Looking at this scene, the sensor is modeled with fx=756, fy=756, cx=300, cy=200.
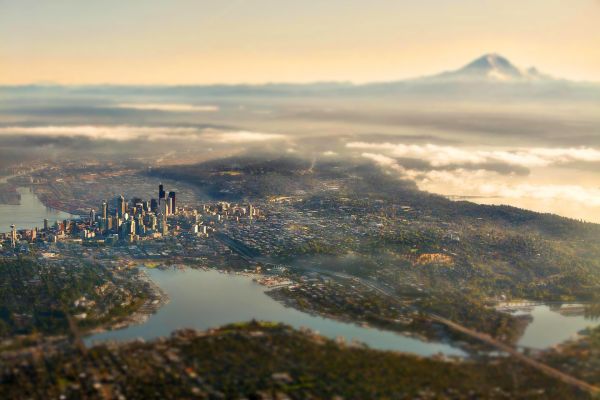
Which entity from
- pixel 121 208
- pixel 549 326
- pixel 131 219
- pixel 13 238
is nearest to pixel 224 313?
pixel 549 326

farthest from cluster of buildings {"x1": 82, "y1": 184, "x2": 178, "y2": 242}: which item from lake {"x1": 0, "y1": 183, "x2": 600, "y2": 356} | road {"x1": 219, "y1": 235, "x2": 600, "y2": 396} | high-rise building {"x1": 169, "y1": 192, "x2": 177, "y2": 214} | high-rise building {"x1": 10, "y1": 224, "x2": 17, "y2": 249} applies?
road {"x1": 219, "y1": 235, "x2": 600, "y2": 396}

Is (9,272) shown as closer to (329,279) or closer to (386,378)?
(329,279)

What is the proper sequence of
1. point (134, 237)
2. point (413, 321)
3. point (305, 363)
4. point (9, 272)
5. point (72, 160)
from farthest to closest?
point (72, 160) → point (134, 237) → point (9, 272) → point (413, 321) → point (305, 363)

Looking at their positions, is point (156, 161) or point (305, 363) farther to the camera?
point (156, 161)

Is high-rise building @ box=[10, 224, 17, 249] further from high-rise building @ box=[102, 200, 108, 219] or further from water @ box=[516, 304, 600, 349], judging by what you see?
water @ box=[516, 304, 600, 349]

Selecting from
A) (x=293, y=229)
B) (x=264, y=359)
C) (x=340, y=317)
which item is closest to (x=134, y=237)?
(x=293, y=229)

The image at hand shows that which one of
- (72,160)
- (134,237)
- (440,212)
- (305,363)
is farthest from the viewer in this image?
(72,160)

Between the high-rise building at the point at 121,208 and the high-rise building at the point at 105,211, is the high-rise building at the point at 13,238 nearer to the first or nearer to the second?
the high-rise building at the point at 105,211
